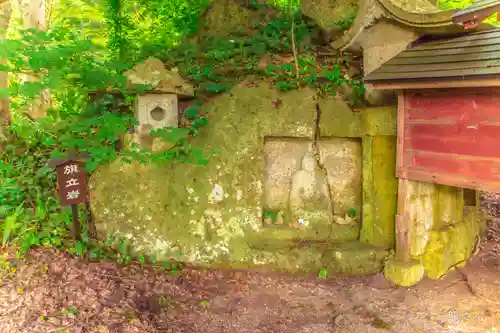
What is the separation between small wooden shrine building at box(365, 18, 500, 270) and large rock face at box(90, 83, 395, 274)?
3.75ft

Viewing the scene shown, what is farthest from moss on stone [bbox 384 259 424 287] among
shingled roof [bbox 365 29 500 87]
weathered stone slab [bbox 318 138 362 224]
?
shingled roof [bbox 365 29 500 87]

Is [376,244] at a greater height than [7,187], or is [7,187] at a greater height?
[7,187]

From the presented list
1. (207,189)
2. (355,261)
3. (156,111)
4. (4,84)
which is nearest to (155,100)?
(156,111)

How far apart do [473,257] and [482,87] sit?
13.4 ft

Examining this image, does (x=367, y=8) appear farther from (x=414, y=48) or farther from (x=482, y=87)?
(x=482, y=87)

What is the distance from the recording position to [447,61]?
509 centimetres

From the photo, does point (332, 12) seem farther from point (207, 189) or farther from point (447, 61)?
point (207, 189)

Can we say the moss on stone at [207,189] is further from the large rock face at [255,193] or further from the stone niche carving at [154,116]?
the stone niche carving at [154,116]

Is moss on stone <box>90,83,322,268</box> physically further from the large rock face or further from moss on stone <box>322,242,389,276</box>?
moss on stone <box>322,242,389,276</box>

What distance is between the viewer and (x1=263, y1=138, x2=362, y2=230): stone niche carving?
7.20m

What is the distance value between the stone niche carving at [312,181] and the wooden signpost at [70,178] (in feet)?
11.3

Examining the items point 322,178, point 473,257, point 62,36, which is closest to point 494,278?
point 473,257

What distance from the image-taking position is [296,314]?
561 cm

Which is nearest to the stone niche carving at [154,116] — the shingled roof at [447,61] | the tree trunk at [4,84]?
the tree trunk at [4,84]
